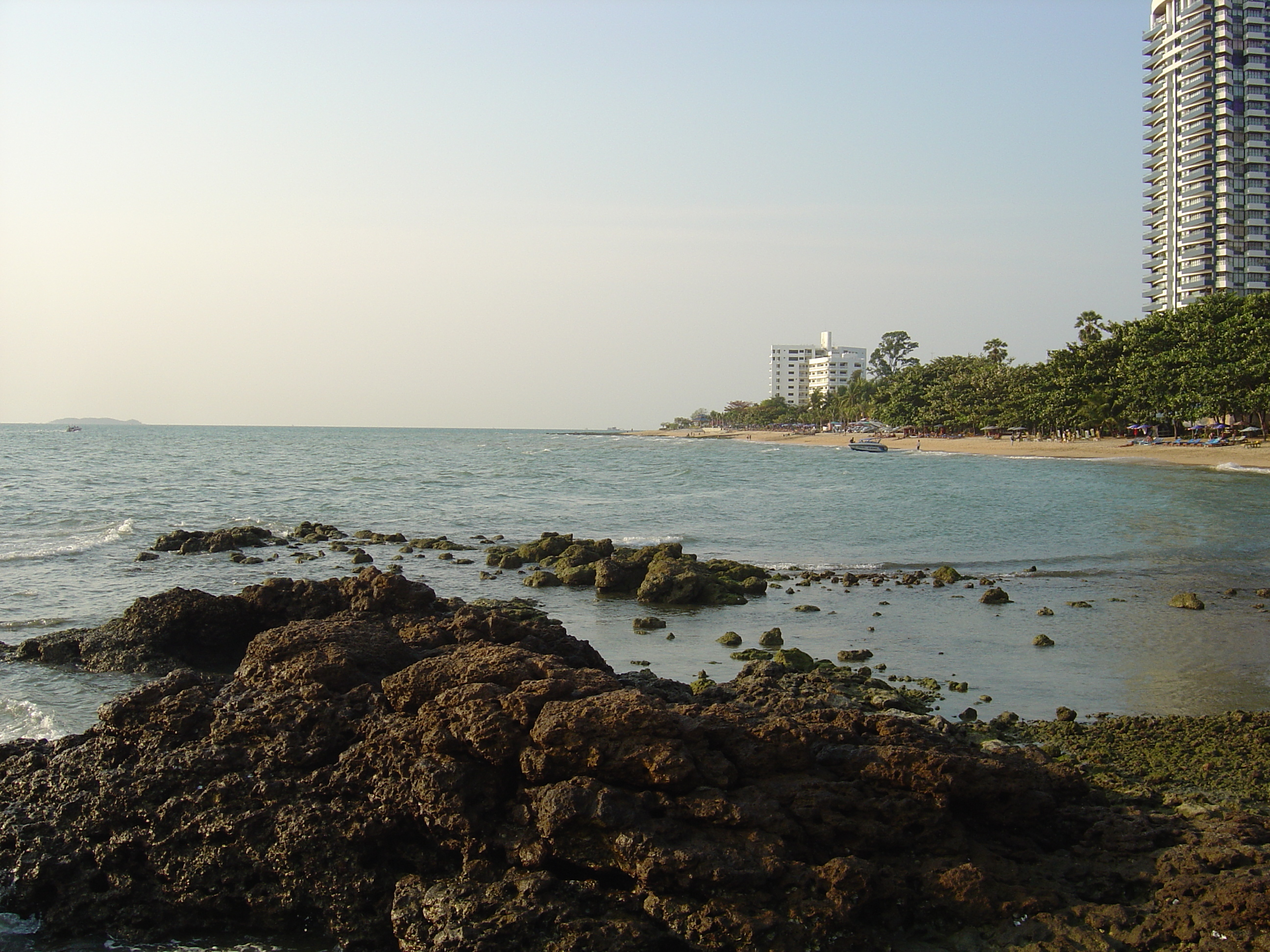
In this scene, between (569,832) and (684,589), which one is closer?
(569,832)

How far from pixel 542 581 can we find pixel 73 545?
14842 millimetres

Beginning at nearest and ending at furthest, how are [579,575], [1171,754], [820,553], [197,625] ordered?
[1171,754] → [197,625] → [579,575] → [820,553]

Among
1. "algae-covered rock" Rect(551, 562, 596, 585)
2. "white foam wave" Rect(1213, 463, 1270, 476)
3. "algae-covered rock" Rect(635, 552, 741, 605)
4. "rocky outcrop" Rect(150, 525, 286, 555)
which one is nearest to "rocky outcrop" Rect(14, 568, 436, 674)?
"algae-covered rock" Rect(635, 552, 741, 605)

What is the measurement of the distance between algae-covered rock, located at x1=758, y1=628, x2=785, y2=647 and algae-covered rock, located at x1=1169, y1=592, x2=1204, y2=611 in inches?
321

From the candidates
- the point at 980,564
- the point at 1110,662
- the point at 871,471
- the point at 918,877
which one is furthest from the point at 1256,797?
the point at 871,471

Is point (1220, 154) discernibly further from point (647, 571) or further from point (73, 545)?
point (73, 545)

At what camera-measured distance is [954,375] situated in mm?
125000

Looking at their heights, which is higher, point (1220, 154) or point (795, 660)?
point (1220, 154)

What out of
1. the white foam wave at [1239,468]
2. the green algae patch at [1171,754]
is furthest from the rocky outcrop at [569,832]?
the white foam wave at [1239,468]

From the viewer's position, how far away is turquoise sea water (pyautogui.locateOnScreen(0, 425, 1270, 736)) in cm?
1191

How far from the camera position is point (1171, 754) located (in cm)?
836

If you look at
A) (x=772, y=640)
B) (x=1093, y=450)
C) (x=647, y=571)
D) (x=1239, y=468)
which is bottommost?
(x=772, y=640)

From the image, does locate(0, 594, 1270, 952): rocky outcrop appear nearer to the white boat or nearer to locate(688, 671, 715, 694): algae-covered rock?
locate(688, 671, 715, 694): algae-covered rock

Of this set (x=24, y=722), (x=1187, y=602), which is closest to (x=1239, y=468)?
(x=1187, y=602)
